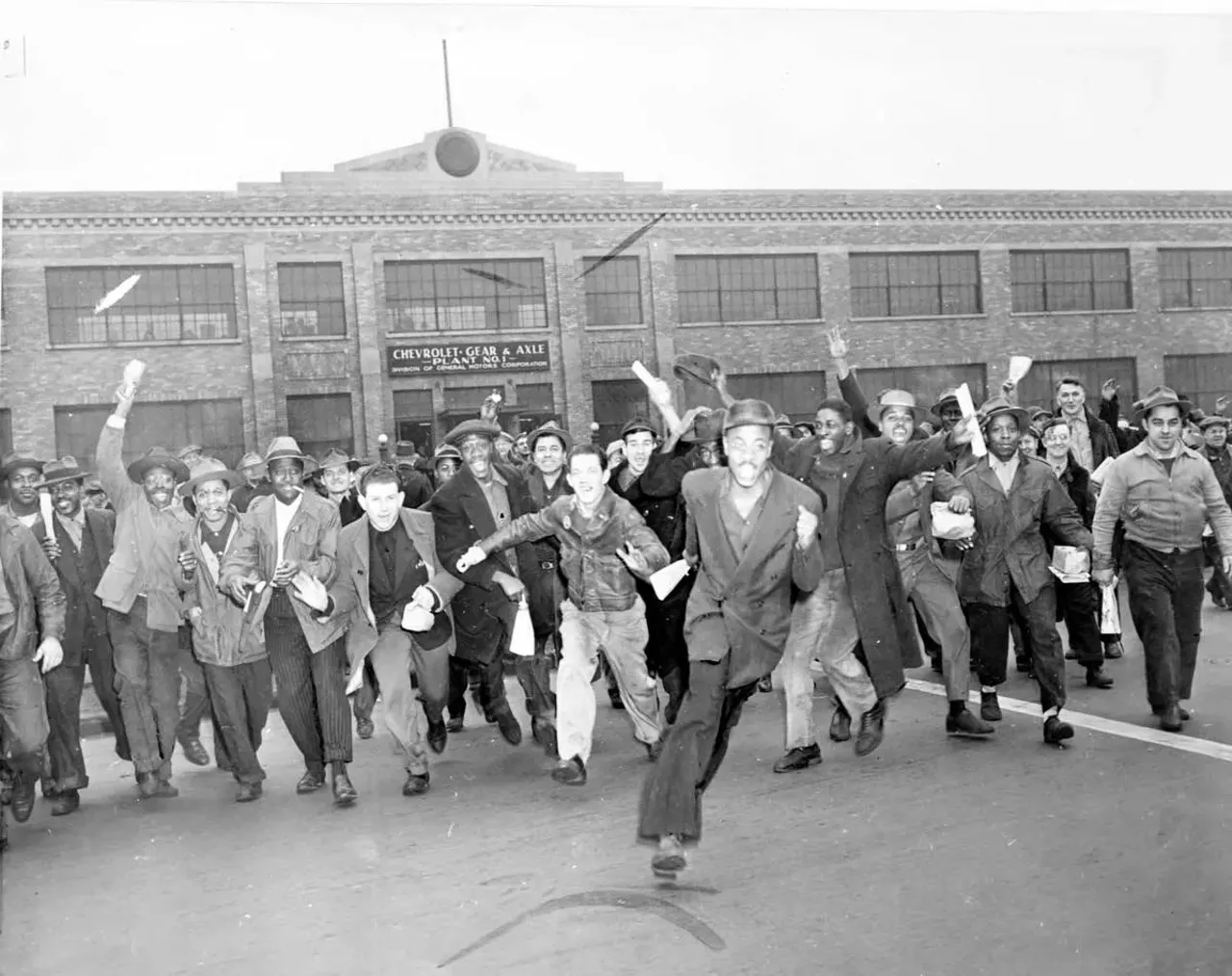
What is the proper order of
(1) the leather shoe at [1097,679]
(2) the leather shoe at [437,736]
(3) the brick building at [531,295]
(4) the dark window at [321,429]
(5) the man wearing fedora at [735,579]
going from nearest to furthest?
Answer: (5) the man wearing fedora at [735,579] → (3) the brick building at [531,295] → (4) the dark window at [321,429] → (2) the leather shoe at [437,736] → (1) the leather shoe at [1097,679]

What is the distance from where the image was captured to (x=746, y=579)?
4.73m

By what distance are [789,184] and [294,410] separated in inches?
120

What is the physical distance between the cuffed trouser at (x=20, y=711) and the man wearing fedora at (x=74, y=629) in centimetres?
55

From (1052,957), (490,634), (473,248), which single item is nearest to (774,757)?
(490,634)

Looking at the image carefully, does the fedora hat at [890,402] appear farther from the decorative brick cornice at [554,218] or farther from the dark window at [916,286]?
the decorative brick cornice at [554,218]

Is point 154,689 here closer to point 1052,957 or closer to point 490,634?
point 490,634

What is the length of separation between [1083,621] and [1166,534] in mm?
1434

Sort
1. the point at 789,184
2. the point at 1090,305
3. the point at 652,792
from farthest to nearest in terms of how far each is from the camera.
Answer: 1. the point at 1090,305
2. the point at 789,184
3. the point at 652,792

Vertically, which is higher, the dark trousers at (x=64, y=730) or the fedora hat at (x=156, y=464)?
the fedora hat at (x=156, y=464)

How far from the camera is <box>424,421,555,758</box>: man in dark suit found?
692cm

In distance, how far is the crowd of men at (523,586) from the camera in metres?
6.10

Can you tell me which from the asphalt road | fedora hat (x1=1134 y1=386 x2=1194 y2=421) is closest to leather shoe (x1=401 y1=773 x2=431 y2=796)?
the asphalt road

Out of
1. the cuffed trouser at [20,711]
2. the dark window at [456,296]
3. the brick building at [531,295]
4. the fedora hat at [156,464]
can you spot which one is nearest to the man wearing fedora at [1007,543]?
the brick building at [531,295]

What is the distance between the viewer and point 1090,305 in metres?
6.79
